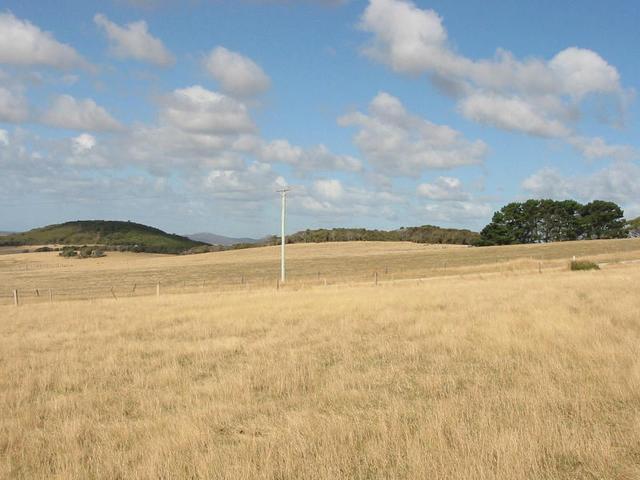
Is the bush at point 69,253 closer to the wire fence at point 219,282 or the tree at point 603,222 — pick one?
the wire fence at point 219,282

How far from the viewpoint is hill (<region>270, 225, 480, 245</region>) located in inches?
5866

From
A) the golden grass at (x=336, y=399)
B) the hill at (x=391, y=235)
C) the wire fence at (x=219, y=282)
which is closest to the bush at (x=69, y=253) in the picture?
the hill at (x=391, y=235)

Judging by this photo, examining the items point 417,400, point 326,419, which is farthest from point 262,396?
point 417,400

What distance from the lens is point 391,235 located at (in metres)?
163

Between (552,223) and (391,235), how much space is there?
147ft

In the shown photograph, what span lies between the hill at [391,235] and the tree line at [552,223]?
13.2 metres

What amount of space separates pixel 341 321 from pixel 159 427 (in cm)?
1157

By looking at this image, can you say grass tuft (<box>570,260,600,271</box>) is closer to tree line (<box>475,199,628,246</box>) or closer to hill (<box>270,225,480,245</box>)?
tree line (<box>475,199,628,246</box>)

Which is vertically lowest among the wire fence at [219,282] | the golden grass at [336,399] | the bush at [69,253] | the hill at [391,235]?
the wire fence at [219,282]

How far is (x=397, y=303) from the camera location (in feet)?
78.9

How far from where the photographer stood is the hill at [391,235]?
149 metres

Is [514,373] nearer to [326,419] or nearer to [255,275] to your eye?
[326,419]

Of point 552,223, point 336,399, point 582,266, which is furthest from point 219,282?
point 552,223

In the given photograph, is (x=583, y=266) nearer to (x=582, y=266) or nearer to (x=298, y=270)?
(x=582, y=266)
